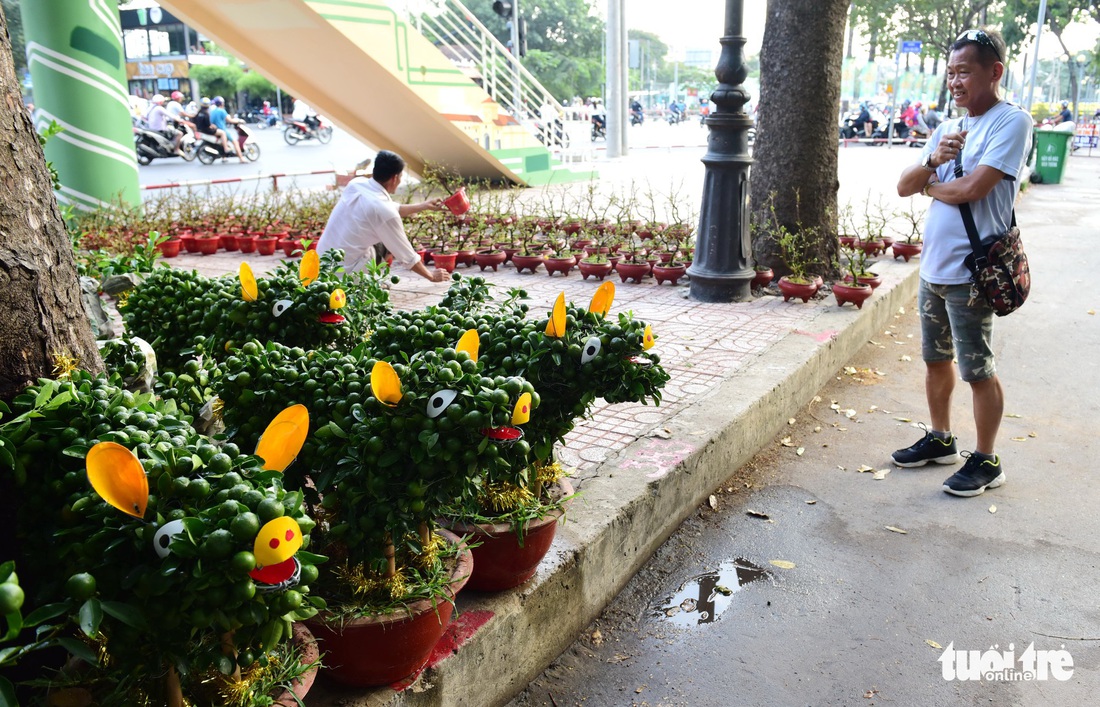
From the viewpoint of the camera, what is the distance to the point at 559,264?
8.02 m

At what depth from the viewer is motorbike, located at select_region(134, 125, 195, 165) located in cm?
2083

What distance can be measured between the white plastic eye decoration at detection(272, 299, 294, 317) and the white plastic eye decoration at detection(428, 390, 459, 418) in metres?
1.28

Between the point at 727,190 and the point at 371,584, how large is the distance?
5.12 meters

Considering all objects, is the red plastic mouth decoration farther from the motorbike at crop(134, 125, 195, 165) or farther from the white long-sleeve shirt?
the motorbike at crop(134, 125, 195, 165)

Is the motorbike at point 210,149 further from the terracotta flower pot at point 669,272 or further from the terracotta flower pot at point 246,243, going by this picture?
the terracotta flower pot at point 669,272

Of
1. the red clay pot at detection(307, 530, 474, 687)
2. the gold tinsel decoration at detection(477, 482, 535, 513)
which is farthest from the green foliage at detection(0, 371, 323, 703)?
the gold tinsel decoration at detection(477, 482, 535, 513)

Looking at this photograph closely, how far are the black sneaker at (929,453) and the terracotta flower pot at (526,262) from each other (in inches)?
181

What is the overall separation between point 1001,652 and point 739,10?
196 inches

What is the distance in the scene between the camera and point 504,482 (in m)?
2.62

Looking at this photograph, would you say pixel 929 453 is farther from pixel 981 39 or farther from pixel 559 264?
pixel 559 264

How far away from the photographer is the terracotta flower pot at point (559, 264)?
8.01 meters

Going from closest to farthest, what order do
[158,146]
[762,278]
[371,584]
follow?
[371,584] → [762,278] → [158,146]

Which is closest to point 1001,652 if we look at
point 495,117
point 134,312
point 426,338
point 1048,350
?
point 426,338

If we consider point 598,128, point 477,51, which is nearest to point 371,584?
point 477,51
